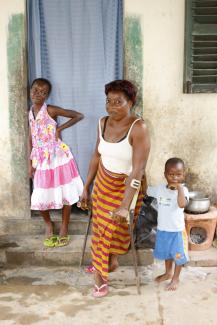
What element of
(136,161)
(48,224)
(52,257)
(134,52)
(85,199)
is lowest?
(52,257)

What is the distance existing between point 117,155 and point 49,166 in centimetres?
115

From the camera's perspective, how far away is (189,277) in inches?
167

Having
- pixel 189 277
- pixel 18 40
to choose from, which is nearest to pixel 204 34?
pixel 18 40

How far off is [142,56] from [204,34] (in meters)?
0.69

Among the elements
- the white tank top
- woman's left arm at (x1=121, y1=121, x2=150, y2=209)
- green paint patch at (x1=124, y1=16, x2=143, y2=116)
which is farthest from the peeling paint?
woman's left arm at (x1=121, y1=121, x2=150, y2=209)

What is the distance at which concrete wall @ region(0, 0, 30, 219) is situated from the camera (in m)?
4.66

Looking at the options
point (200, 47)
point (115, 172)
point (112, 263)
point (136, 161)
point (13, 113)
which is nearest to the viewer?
point (136, 161)

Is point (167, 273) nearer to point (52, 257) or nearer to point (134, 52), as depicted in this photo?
point (52, 257)

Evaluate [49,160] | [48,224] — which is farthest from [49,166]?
[48,224]

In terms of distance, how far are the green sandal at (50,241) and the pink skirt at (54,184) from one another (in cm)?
36

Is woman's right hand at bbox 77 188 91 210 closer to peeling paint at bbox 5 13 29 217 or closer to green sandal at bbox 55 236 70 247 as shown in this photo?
green sandal at bbox 55 236 70 247

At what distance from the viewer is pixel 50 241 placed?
4.66 meters

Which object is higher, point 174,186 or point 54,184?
point 174,186

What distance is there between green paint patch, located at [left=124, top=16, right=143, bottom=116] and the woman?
108 centimetres
